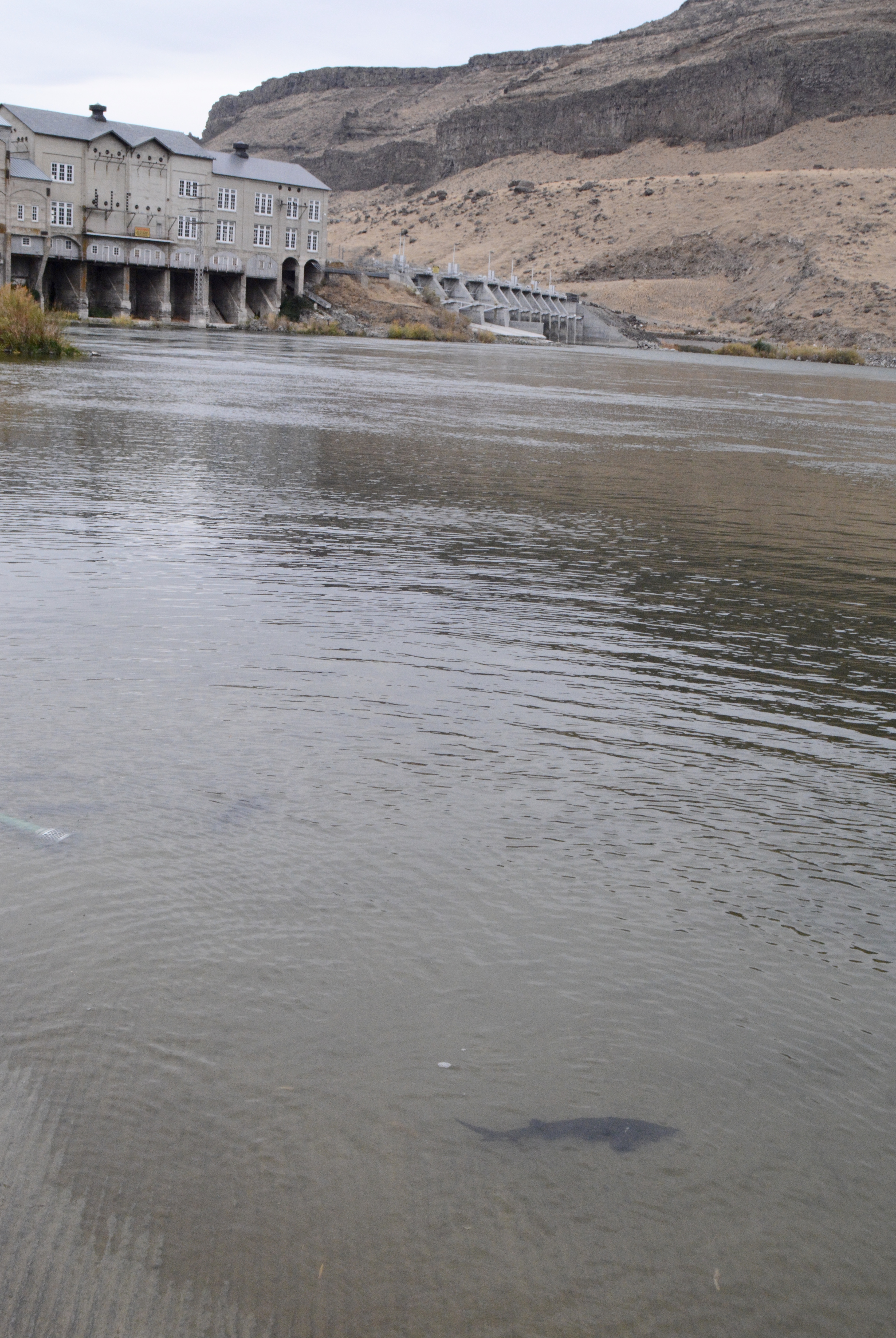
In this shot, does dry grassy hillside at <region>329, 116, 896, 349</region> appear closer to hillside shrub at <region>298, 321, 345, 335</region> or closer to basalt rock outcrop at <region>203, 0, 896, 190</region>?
basalt rock outcrop at <region>203, 0, 896, 190</region>

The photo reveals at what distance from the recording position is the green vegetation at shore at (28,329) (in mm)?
25969

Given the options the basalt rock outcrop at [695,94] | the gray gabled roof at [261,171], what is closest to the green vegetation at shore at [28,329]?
the gray gabled roof at [261,171]

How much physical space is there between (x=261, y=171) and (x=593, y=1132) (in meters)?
80.4

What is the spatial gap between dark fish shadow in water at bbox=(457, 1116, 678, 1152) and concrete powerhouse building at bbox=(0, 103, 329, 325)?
6482cm

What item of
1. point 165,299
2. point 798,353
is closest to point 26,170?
point 165,299

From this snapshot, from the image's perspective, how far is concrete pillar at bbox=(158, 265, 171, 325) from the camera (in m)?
71.4

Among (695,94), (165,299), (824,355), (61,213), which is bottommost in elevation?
(824,355)

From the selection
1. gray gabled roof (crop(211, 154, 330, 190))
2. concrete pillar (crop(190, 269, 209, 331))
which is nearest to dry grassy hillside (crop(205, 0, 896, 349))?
gray gabled roof (crop(211, 154, 330, 190))

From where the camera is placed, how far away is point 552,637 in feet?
22.7

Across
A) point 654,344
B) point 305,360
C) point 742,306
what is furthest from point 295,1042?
point 742,306

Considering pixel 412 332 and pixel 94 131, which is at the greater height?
pixel 94 131

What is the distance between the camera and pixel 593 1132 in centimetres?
270

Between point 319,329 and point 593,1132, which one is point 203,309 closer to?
point 319,329

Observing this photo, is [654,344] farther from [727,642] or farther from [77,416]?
[727,642]
